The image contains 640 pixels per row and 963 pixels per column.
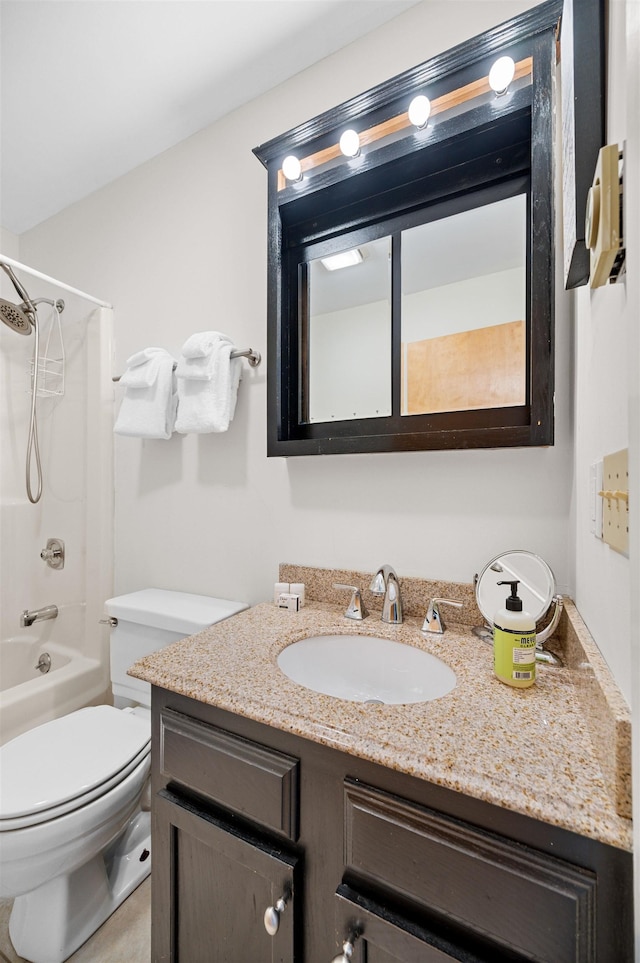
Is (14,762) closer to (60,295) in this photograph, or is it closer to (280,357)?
(280,357)

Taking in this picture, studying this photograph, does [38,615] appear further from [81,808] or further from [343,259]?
[343,259]

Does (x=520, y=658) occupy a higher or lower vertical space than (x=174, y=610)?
higher

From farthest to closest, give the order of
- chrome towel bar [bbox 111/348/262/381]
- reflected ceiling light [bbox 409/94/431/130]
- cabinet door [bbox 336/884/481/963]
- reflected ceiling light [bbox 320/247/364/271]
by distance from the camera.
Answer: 1. chrome towel bar [bbox 111/348/262/381]
2. reflected ceiling light [bbox 320/247/364/271]
3. reflected ceiling light [bbox 409/94/431/130]
4. cabinet door [bbox 336/884/481/963]

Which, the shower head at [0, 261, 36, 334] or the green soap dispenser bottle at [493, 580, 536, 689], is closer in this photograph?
the green soap dispenser bottle at [493, 580, 536, 689]

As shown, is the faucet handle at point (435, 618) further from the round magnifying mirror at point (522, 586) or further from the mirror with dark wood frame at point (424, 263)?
the mirror with dark wood frame at point (424, 263)

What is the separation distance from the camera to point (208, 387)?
1337 mm

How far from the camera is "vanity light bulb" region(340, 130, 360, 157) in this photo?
1.10 metres

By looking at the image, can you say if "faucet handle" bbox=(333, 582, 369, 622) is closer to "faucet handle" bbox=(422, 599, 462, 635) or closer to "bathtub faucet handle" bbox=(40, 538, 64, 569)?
"faucet handle" bbox=(422, 599, 462, 635)

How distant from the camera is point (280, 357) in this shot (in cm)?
127

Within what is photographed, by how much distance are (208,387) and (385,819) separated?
1184 millimetres

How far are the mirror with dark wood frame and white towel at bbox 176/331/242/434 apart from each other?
0.18 meters

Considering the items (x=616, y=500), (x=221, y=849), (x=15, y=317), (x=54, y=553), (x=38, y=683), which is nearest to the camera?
(x=616, y=500)

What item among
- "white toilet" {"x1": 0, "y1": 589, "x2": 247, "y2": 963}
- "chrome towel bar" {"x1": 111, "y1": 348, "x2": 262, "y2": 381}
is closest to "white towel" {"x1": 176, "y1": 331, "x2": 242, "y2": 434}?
"chrome towel bar" {"x1": 111, "y1": 348, "x2": 262, "y2": 381}

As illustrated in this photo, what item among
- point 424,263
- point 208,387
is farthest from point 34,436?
point 424,263
